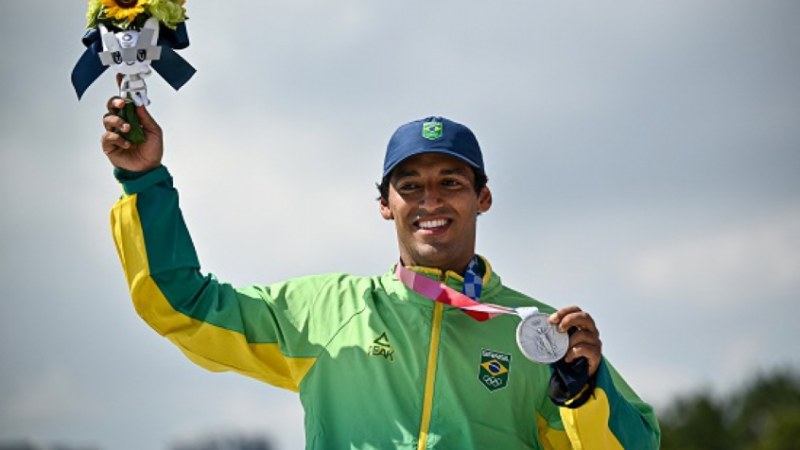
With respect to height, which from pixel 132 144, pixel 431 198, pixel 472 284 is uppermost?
pixel 132 144

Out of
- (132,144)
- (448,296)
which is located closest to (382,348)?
(448,296)

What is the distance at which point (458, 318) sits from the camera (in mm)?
5895

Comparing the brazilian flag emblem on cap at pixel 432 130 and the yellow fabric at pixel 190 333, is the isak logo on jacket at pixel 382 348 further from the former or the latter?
the brazilian flag emblem on cap at pixel 432 130

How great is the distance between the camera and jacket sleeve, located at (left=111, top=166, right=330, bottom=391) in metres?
5.59

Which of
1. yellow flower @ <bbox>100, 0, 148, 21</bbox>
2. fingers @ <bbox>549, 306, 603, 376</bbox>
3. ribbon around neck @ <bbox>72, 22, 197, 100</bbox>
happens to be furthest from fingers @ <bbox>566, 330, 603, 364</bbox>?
yellow flower @ <bbox>100, 0, 148, 21</bbox>

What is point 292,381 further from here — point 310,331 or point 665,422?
point 665,422

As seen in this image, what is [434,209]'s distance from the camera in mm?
5902

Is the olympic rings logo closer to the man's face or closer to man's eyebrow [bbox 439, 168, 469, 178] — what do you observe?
the man's face

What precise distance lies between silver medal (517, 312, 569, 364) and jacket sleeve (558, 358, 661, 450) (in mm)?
290

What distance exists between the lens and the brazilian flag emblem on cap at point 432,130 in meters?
5.97

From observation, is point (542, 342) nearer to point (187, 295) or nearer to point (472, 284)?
point (472, 284)

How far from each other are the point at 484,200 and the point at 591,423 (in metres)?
1.50

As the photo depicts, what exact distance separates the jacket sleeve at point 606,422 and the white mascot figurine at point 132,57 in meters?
2.45

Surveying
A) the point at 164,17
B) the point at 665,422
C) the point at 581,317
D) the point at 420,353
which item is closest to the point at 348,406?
the point at 420,353
